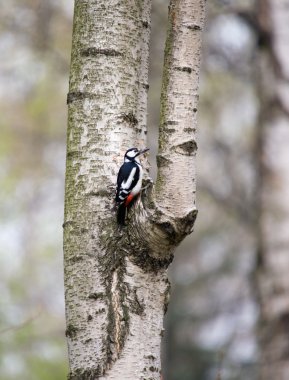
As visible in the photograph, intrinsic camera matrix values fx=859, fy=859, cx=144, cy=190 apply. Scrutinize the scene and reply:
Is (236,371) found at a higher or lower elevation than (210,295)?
lower

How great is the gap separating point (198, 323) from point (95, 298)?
12613 mm

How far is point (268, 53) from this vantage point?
9391 millimetres

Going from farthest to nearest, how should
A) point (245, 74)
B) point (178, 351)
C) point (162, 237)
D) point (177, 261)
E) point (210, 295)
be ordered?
point (177, 261), point (210, 295), point (178, 351), point (245, 74), point (162, 237)

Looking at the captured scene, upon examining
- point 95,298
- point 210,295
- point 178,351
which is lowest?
point 95,298

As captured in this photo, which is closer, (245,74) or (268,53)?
(268,53)

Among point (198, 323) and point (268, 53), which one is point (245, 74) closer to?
point (268, 53)

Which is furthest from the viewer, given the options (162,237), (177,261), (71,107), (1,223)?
(177,261)

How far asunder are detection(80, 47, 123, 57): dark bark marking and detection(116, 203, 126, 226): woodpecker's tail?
572mm

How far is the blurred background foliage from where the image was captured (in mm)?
10789

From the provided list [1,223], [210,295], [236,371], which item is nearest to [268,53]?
[236,371]

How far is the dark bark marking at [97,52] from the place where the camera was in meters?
3.17

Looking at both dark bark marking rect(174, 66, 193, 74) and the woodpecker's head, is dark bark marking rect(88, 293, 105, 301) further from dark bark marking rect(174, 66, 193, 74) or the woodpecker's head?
dark bark marking rect(174, 66, 193, 74)

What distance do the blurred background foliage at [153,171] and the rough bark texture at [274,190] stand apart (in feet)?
1.28

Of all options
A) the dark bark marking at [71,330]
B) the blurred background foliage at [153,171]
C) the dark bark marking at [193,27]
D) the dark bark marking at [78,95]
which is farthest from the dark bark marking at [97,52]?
the blurred background foliage at [153,171]
